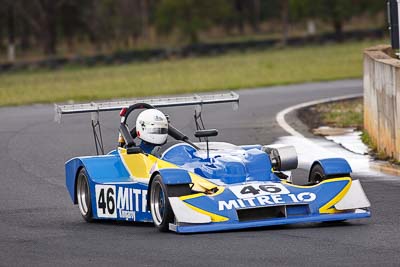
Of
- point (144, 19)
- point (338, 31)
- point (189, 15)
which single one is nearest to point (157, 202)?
point (338, 31)

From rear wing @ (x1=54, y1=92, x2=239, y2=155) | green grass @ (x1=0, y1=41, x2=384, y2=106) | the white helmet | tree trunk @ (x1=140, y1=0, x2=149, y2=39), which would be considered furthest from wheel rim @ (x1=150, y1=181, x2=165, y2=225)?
tree trunk @ (x1=140, y1=0, x2=149, y2=39)

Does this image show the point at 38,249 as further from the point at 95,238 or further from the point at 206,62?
the point at 206,62

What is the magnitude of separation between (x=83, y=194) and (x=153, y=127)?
114cm

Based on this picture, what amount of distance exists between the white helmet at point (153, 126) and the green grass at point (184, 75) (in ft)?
69.9

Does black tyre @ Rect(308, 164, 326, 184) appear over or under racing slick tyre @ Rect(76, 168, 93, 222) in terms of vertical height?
over

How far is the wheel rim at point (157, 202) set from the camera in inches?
431

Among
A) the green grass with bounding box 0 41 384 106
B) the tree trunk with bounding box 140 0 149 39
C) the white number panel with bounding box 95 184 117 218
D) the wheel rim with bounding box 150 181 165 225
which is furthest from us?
the tree trunk with bounding box 140 0 149 39

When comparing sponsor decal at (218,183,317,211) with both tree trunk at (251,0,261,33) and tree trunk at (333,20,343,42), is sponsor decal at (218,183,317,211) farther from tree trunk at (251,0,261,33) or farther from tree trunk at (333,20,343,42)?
tree trunk at (251,0,261,33)

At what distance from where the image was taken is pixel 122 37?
71.4 meters

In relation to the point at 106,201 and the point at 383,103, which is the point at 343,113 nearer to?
the point at 383,103

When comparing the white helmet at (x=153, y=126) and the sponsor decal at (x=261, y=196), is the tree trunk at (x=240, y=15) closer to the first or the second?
the white helmet at (x=153, y=126)

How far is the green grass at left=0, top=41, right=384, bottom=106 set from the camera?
3609cm

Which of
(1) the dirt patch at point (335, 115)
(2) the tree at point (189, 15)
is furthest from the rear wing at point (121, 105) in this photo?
(2) the tree at point (189, 15)

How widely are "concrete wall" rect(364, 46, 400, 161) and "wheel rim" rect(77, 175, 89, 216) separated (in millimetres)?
4765
